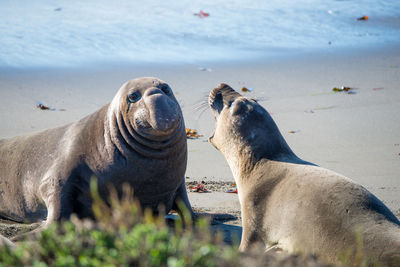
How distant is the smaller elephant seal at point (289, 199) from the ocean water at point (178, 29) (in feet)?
27.7

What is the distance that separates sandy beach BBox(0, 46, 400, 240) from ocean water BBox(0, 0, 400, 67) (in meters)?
1.20

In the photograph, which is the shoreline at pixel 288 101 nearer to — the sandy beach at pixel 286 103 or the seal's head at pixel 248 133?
the sandy beach at pixel 286 103

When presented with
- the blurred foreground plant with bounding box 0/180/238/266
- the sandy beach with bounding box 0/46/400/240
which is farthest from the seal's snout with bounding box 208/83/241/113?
the blurred foreground plant with bounding box 0/180/238/266

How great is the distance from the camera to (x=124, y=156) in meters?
5.44

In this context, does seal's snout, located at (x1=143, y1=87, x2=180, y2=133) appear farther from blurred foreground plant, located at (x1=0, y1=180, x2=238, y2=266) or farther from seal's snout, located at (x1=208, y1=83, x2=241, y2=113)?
blurred foreground plant, located at (x1=0, y1=180, x2=238, y2=266)

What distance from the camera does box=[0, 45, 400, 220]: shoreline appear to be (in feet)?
24.4

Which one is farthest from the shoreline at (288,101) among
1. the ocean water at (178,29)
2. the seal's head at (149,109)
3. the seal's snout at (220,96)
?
the ocean water at (178,29)

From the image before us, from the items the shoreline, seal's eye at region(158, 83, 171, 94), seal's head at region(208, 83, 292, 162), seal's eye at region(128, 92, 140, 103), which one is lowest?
the shoreline

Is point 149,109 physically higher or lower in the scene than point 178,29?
lower

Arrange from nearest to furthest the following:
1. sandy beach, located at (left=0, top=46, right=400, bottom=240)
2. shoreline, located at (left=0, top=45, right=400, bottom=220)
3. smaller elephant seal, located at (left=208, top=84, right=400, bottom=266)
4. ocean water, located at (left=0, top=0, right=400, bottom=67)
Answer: smaller elephant seal, located at (left=208, top=84, right=400, bottom=266) → sandy beach, located at (left=0, top=46, right=400, bottom=240) → shoreline, located at (left=0, top=45, right=400, bottom=220) → ocean water, located at (left=0, top=0, right=400, bottom=67)

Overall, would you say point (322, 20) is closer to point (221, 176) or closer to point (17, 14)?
point (17, 14)

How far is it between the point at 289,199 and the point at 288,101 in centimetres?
539

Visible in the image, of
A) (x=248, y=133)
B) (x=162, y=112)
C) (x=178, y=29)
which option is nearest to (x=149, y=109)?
(x=162, y=112)

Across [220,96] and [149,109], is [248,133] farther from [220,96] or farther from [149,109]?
[149,109]
